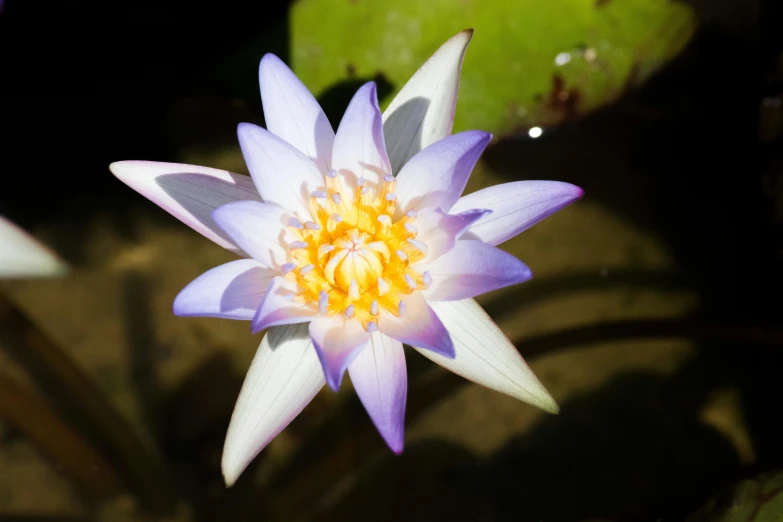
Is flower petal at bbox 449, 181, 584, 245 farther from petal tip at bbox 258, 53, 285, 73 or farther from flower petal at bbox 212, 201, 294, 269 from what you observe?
petal tip at bbox 258, 53, 285, 73

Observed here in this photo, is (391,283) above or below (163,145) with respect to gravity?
below

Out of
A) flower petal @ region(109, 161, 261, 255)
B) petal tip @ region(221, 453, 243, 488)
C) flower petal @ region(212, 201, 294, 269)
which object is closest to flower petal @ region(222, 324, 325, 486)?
petal tip @ region(221, 453, 243, 488)

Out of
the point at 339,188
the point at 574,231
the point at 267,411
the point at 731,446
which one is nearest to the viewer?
the point at 267,411

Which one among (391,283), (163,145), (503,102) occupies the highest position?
(163,145)

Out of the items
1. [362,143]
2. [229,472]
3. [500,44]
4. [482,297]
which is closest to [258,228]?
[362,143]

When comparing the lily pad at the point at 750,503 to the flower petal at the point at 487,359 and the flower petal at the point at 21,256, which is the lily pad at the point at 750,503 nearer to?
the flower petal at the point at 487,359

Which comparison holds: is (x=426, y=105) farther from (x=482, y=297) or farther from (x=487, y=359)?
(x=482, y=297)

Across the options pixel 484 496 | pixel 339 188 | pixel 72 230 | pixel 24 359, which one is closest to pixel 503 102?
pixel 339 188

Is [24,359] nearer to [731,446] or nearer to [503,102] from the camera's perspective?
[503,102]
